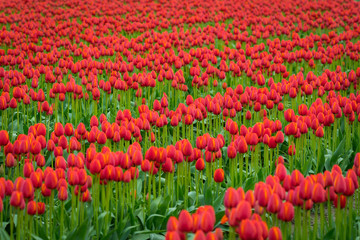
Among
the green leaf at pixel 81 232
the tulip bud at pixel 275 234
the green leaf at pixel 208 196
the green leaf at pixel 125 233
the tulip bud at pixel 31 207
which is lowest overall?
the green leaf at pixel 125 233

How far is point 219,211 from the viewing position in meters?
3.71

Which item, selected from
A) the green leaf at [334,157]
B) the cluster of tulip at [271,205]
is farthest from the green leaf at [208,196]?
the green leaf at [334,157]

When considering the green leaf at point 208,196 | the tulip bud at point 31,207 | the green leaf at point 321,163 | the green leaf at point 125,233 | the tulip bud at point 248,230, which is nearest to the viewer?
the tulip bud at point 248,230

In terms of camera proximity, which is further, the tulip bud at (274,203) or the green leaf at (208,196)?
the green leaf at (208,196)

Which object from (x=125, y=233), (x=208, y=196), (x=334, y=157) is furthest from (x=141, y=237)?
(x=334, y=157)

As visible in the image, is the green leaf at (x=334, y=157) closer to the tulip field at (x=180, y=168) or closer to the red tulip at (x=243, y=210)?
the tulip field at (x=180, y=168)

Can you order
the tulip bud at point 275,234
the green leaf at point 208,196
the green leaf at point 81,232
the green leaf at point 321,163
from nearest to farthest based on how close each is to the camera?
the tulip bud at point 275,234 < the green leaf at point 81,232 < the green leaf at point 208,196 < the green leaf at point 321,163

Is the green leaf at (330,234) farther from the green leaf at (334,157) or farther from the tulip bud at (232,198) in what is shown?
the green leaf at (334,157)

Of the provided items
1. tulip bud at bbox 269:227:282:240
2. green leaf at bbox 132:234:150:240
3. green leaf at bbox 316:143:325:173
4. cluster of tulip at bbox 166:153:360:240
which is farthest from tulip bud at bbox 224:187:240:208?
green leaf at bbox 316:143:325:173

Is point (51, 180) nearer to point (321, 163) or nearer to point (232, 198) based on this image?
point (232, 198)

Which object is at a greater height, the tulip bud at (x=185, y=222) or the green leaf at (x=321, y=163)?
the tulip bud at (x=185, y=222)

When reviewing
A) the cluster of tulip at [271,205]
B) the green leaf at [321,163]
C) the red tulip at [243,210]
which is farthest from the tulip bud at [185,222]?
the green leaf at [321,163]

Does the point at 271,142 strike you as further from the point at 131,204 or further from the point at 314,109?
the point at 131,204

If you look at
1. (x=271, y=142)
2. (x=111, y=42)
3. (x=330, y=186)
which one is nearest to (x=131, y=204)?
(x=271, y=142)
